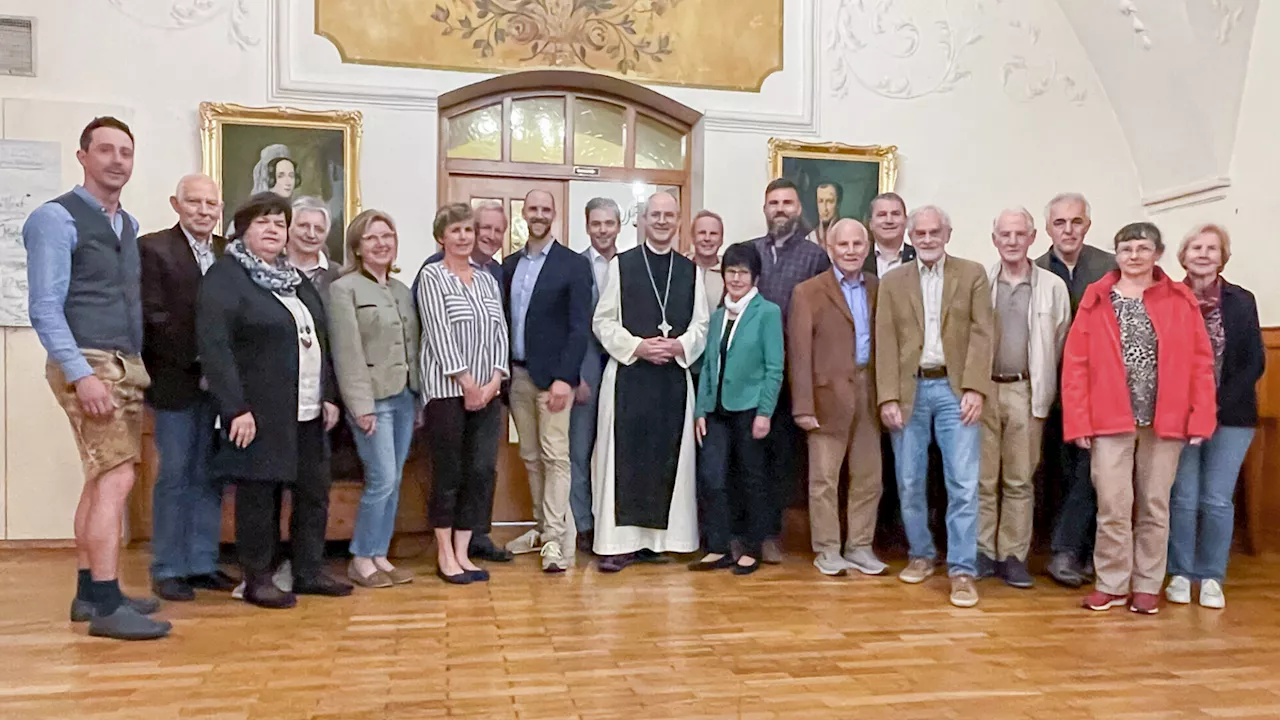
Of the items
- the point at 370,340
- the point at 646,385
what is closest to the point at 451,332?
the point at 370,340

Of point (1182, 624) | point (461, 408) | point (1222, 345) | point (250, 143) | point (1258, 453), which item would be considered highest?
point (250, 143)

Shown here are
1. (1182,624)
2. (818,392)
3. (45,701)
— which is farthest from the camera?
(818,392)

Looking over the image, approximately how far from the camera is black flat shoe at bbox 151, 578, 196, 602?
3.19 metres

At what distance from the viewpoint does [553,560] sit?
3623 millimetres

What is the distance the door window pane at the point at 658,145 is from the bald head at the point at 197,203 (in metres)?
2.76

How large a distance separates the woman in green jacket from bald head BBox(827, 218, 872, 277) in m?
0.32

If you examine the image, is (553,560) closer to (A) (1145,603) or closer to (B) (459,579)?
(B) (459,579)

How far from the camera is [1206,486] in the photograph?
3424mm

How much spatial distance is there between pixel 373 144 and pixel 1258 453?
4745 millimetres

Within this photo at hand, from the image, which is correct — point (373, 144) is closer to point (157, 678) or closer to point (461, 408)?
point (461, 408)

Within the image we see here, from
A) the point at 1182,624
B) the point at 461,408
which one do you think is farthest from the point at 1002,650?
the point at 461,408

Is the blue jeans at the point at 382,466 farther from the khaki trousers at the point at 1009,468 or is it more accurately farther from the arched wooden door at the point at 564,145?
the khaki trousers at the point at 1009,468

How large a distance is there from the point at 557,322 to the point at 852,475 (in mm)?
1379

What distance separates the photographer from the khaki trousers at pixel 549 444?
12.2 feet
